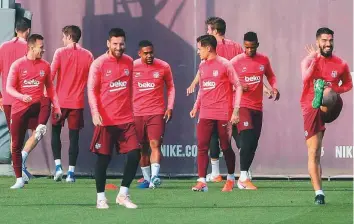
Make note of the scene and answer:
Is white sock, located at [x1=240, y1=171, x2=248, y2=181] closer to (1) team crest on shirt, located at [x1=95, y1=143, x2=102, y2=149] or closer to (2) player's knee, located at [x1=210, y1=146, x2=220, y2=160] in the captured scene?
(2) player's knee, located at [x1=210, y1=146, x2=220, y2=160]

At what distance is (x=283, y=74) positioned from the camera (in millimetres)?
19703

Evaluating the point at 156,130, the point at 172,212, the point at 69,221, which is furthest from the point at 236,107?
the point at 69,221

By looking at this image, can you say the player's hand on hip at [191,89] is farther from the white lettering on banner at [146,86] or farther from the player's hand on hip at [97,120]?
the player's hand on hip at [97,120]

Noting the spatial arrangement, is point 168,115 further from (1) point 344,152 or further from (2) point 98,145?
(2) point 98,145

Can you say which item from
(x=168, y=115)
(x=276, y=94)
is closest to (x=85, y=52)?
(x=168, y=115)

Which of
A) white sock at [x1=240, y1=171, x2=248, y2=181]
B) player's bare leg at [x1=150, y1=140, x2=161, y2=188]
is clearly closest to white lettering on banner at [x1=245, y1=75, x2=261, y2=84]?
white sock at [x1=240, y1=171, x2=248, y2=181]

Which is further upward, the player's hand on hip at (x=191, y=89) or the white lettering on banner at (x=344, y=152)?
the player's hand on hip at (x=191, y=89)

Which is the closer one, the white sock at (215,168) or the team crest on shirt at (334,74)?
the team crest on shirt at (334,74)

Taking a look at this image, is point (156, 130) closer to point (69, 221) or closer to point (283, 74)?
point (283, 74)

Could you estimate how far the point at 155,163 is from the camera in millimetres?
17688

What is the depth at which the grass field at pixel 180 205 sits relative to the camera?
13.0 m

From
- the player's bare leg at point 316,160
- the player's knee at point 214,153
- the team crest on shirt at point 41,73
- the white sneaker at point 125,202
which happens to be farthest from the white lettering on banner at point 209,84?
the white sneaker at point 125,202

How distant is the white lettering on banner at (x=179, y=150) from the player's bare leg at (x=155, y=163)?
2.44 metres

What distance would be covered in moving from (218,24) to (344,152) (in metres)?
3.14
